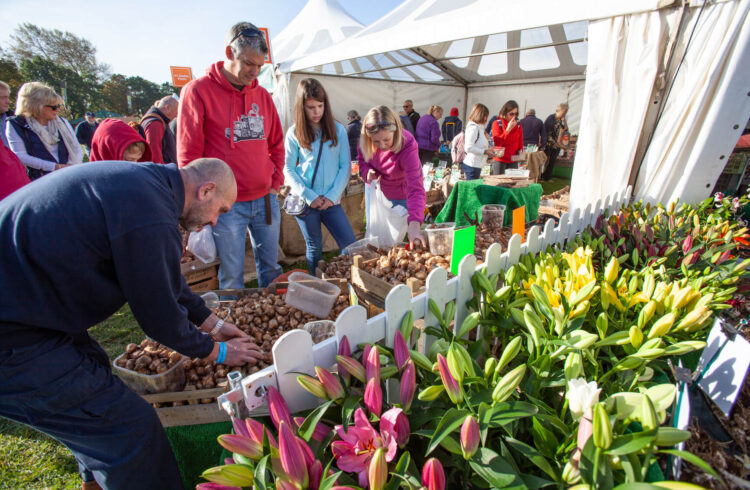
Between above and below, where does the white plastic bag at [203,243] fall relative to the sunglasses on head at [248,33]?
below

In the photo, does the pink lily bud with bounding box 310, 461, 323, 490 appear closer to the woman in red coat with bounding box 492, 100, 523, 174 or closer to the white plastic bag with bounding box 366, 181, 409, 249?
the white plastic bag with bounding box 366, 181, 409, 249

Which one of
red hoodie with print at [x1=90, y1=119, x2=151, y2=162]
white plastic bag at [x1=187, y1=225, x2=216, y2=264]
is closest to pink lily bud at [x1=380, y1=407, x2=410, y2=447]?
white plastic bag at [x1=187, y1=225, x2=216, y2=264]

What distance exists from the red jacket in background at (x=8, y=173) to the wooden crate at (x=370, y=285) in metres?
2.45

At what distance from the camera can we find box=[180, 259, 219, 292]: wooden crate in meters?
2.68

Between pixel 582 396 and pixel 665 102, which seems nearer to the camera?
pixel 582 396

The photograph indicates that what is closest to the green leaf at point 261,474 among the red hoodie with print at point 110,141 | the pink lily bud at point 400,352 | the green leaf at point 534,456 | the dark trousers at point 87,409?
the pink lily bud at point 400,352

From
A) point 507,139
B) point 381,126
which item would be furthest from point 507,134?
point 381,126

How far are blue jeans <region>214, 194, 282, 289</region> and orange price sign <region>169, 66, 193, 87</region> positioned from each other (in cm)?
1302

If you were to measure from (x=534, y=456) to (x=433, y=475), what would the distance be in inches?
8.5

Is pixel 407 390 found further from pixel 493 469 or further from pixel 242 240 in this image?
pixel 242 240

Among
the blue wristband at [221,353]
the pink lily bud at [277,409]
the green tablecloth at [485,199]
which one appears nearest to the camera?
the pink lily bud at [277,409]

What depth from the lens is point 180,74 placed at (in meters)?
12.9

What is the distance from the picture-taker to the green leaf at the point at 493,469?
2.11ft

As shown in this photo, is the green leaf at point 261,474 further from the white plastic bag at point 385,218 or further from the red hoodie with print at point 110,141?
the red hoodie with print at point 110,141
